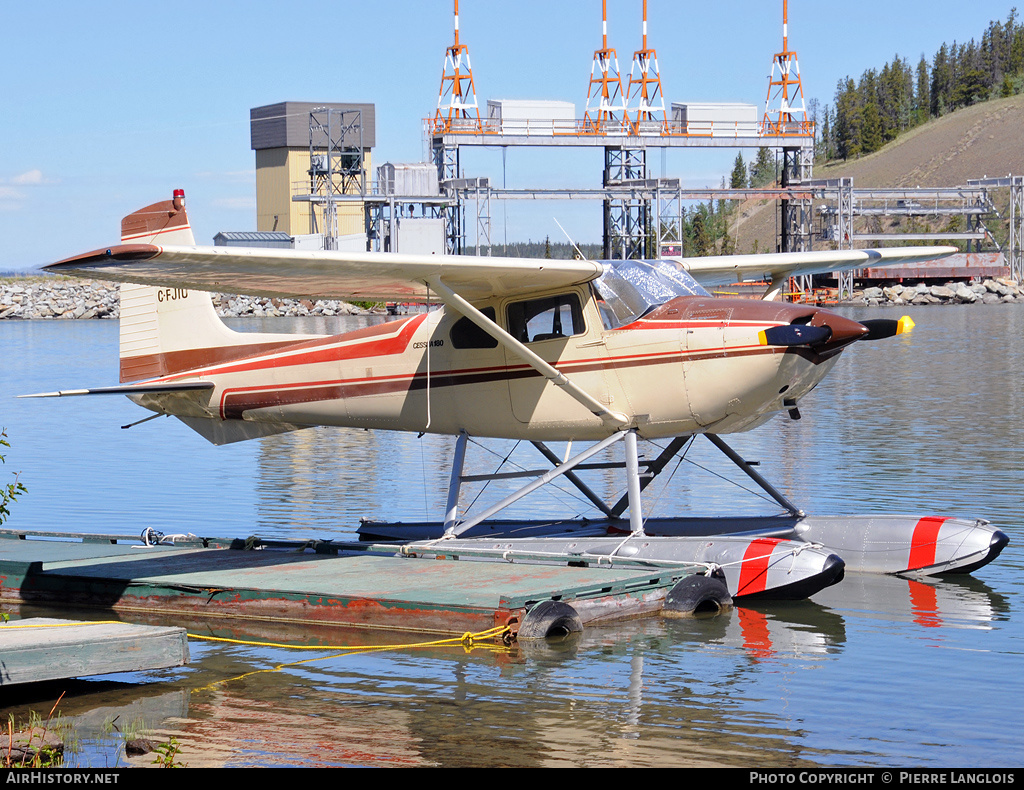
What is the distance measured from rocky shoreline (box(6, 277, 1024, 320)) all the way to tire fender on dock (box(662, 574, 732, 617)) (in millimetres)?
72826

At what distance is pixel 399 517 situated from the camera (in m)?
14.6

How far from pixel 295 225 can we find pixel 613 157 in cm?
4666

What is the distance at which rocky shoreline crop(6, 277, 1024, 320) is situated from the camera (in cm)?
8375

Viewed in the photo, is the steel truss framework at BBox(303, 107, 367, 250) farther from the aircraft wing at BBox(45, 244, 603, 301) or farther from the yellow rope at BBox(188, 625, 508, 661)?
the yellow rope at BBox(188, 625, 508, 661)

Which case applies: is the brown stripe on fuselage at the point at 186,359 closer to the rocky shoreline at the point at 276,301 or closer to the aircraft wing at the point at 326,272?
the aircraft wing at the point at 326,272

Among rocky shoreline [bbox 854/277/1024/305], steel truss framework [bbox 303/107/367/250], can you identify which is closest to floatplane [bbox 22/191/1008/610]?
steel truss framework [bbox 303/107/367/250]

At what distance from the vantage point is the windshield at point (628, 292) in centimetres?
1027

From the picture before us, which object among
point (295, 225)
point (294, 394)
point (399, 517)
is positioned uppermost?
point (295, 225)

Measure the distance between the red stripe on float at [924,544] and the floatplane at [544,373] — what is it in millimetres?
12

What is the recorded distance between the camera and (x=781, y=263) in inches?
488

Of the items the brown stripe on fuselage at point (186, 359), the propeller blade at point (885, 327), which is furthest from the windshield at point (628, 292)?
the brown stripe on fuselage at point (186, 359)

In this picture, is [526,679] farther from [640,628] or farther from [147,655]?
[147,655]
